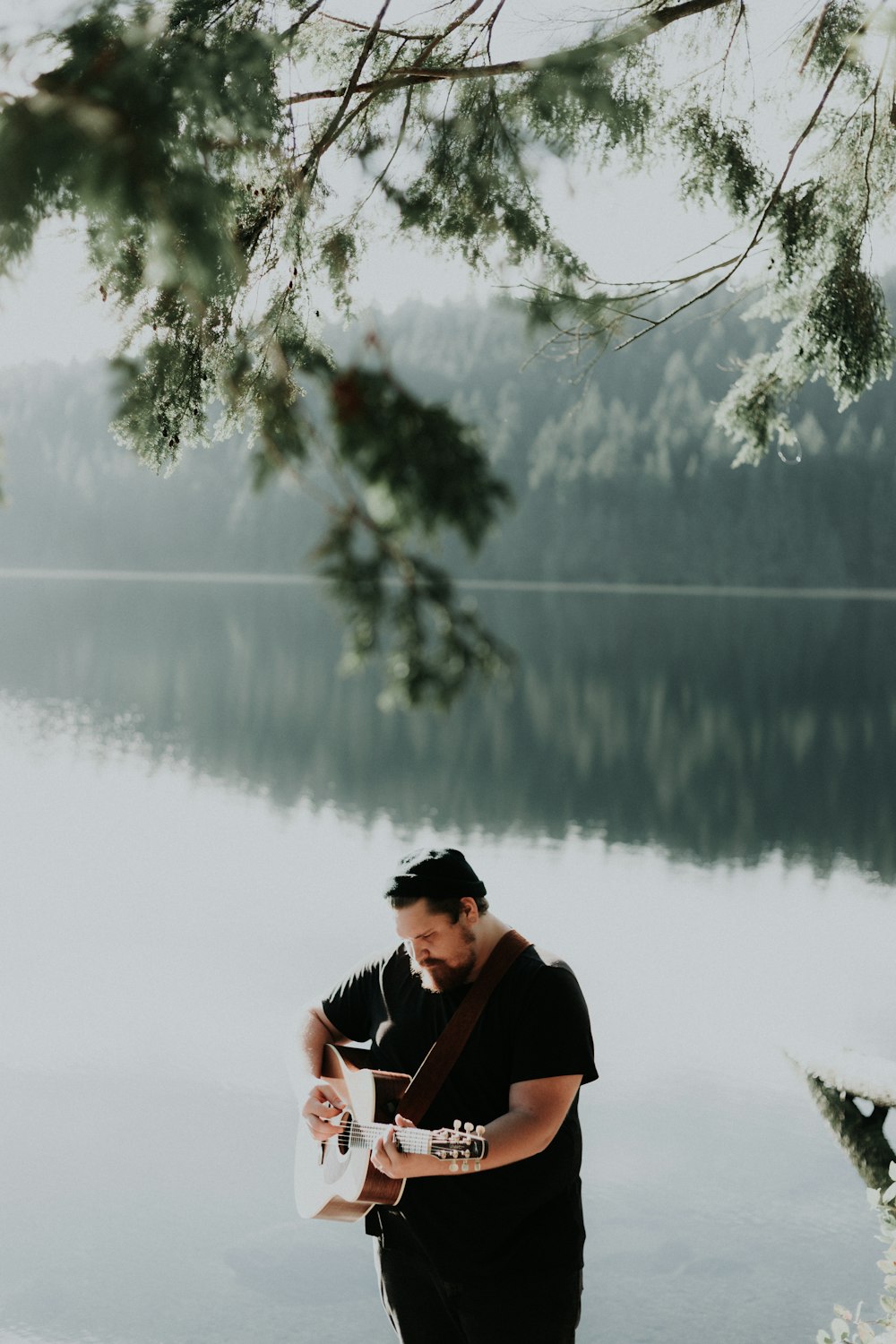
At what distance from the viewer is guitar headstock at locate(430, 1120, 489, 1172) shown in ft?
8.50

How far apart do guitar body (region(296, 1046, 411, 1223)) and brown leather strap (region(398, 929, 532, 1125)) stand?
75 millimetres

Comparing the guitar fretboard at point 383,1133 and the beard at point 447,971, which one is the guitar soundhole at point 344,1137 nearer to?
the guitar fretboard at point 383,1133

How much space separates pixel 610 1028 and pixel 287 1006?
2.64 m

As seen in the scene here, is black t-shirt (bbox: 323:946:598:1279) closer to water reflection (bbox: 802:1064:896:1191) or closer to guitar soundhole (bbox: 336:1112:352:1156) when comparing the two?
guitar soundhole (bbox: 336:1112:352:1156)

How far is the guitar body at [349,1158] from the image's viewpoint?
287cm

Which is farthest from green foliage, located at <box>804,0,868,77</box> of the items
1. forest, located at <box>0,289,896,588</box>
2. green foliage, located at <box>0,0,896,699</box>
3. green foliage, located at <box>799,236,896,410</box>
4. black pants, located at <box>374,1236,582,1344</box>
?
forest, located at <box>0,289,896,588</box>

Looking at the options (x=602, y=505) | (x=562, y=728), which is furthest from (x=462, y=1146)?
(x=602, y=505)

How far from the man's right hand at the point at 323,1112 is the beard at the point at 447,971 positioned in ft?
1.43

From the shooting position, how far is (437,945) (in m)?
2.71

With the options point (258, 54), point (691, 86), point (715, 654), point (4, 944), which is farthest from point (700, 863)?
point (715, 654)

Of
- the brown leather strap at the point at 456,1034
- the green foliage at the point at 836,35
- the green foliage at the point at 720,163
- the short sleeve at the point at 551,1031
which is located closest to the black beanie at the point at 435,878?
the brown leather strap at the point at 456,1034

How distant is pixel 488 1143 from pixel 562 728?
93.4ft

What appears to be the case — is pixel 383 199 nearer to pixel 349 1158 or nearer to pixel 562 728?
pixel 349 1158

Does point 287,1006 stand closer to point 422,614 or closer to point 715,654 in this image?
point 422,614
